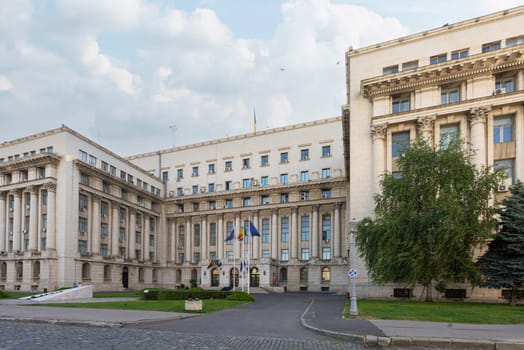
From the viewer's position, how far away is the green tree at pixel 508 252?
2812 cm

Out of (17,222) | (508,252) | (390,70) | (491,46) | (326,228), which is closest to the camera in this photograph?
(508,252)

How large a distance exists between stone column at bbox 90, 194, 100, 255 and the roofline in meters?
39.4

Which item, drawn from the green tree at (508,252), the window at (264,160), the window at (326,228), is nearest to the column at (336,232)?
the window at (326,228)

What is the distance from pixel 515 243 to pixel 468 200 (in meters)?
4.07

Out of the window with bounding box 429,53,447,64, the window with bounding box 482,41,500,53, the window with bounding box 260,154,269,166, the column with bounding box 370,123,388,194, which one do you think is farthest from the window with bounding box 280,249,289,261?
the window with bounding box 482,41,500,53

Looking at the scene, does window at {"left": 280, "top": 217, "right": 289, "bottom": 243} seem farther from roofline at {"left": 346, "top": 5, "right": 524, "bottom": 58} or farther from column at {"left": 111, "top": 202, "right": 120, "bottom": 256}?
roofline at {"left": 346, "top": 5, "right": 524, "bottom": 58}

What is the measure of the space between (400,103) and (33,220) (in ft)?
154

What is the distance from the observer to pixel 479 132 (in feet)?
116

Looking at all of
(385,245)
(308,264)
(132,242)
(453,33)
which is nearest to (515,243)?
(385,245)

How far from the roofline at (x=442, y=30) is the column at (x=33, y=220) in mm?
43056

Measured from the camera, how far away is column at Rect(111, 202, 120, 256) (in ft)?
205

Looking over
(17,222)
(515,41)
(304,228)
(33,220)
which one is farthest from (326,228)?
(17,222)

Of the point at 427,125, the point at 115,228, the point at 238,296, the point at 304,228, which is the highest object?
the point at 427,125

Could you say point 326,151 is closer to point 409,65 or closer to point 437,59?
point 409,65
